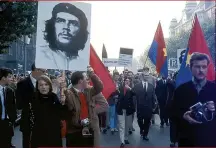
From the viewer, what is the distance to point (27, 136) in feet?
19.1

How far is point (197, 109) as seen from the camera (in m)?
4.46

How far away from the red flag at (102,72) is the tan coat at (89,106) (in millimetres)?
940

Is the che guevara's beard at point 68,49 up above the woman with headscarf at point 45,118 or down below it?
above

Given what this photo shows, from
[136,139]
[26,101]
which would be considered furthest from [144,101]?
[26,101]

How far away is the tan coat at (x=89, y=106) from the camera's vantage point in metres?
5.50

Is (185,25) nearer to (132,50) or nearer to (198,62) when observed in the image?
(132,50)

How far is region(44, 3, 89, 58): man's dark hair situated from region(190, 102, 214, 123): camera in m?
1.99

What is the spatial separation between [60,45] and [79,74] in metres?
0.48

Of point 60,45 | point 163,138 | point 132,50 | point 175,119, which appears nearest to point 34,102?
point 60,45

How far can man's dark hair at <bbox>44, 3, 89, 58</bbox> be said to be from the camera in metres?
5.73

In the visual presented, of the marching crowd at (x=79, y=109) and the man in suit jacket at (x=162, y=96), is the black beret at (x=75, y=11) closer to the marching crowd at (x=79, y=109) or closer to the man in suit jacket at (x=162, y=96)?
the marching crowd at (x=79, y=109)

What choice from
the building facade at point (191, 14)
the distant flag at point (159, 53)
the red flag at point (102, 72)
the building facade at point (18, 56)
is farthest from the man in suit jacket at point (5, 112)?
the building facade at point (191, 14)

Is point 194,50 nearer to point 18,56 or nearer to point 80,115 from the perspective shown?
point 80,115

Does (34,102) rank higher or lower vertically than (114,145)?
higher
